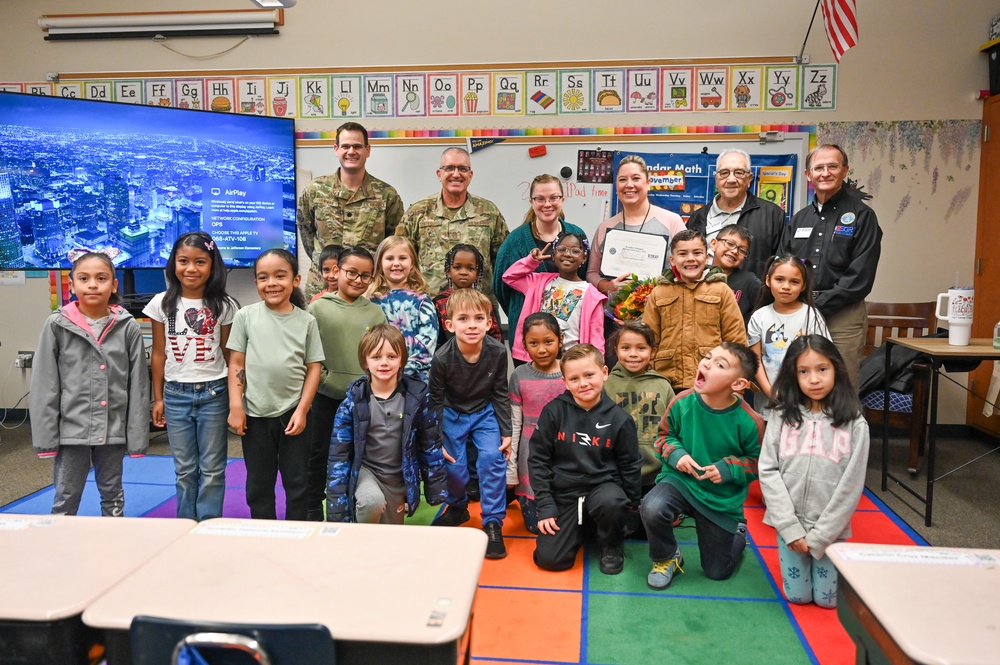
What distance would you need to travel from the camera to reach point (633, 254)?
324 cm

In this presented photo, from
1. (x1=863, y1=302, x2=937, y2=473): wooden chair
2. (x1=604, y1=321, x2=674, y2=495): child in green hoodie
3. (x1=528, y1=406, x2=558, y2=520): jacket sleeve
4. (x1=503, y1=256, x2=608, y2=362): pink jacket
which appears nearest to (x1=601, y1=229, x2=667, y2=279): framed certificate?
(x1=503, y1=256, x2=608, y2=362): pink jacket

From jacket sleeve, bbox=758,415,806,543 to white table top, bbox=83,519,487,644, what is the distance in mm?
1421

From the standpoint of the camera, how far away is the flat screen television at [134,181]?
14.8 feet

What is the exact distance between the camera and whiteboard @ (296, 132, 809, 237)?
4672 mm

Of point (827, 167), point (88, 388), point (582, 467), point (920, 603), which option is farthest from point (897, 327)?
point (88, 388)

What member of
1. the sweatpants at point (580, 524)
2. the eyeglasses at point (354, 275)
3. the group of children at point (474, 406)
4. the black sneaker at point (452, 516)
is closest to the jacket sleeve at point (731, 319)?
the group of children at point (474, 406)

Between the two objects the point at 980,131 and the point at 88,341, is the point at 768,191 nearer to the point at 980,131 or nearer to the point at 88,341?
the point at 980,131

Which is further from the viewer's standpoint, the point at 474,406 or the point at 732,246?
the point at 732,246

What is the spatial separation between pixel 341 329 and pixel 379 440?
0.54 metres

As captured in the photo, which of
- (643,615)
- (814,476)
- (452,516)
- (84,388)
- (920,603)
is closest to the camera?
(920,603)

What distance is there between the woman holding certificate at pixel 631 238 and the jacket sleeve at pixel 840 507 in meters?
1.17

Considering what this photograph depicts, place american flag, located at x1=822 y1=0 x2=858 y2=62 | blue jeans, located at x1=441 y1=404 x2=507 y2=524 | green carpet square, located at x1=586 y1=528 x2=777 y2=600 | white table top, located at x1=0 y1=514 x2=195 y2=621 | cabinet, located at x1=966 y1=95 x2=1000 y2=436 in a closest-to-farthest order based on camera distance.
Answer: white table top, located at x1=0 y1=514 x2=195 y2=621
green carpet square, located at x1=586 y1=528 x2=777 y2=600
blue jeans, located at x1=441 y1=404 x2=507 y2=524
american flag, located at x1=822 y1=0 x2=858 y2=62
cabinet, located at x1=966 y1=95 x2=1000 y2=436

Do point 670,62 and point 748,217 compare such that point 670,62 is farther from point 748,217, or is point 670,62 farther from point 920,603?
point 920,603

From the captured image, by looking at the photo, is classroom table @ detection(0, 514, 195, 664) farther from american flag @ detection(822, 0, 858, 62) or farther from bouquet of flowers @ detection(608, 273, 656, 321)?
american flag @ detection(822, 0, 858, 62)
